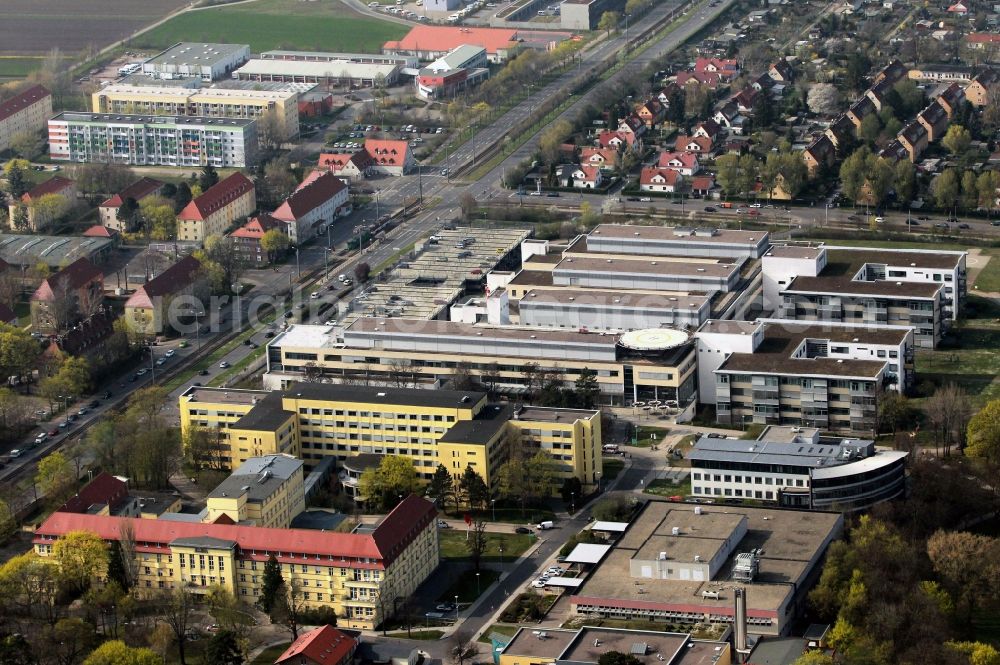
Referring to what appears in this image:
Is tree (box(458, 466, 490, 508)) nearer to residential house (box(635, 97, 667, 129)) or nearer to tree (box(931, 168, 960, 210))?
tree (box(931, 168, 960, 210))

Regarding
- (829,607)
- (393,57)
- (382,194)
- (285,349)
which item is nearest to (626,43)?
(393,57)

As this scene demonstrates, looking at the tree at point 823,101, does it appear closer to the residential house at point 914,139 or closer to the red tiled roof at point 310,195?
the residential house at point 914,139

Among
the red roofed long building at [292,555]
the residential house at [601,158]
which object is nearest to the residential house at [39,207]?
the residential house at [601,158]

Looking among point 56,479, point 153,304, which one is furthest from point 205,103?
point 56,479

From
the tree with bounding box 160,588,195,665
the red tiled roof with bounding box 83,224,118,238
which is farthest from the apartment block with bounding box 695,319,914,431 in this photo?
the red tiled roof with bounding box 83,224,118,238

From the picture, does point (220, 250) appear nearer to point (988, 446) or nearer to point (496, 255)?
point (496, 255)

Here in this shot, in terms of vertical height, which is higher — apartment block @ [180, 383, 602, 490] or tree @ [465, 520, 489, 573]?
apartment block @ [180, 383, 602, 490]
